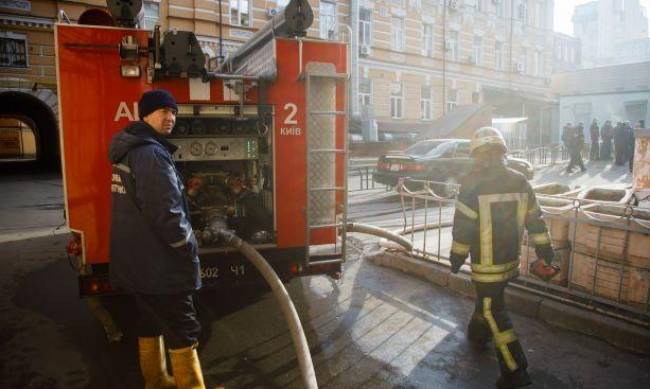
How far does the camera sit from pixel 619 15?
2837 inches

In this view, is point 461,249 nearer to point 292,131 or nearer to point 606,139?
point 292,131

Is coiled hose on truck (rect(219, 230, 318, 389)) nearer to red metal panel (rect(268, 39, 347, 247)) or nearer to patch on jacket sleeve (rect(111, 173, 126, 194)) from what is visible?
red metal panel (rect(268, 39, 347, 247))

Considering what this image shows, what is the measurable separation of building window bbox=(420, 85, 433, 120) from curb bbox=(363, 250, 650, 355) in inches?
998

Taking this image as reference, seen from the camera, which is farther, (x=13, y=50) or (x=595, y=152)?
(x=595, y=152)

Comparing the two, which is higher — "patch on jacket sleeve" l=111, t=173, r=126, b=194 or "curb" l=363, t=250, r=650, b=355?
"patch on jacket sleeve" l=111, t=173, r=126, b=194

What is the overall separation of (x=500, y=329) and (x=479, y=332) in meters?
Result: 0.69

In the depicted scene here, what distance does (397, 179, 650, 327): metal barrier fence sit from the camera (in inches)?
167

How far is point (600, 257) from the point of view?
14.9 feet

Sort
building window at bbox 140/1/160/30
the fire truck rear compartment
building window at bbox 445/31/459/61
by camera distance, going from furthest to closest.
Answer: building window at bbox 445/31/459/61 < building window at bbox 140/1/160/30 < the fire truck rear compartment

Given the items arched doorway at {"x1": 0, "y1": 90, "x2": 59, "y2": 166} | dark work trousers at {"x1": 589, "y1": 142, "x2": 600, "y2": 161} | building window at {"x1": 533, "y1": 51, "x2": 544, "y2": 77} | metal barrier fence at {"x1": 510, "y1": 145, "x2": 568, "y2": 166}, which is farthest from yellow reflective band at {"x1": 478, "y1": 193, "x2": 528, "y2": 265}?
building window at {"x1": 533, "y1": 51, "x2": 544, "y2": 77}

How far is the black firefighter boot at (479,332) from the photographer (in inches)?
158

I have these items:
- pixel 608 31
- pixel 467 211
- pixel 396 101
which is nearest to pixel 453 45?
pixel 396 101

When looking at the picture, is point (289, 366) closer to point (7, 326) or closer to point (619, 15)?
point (7, 326)

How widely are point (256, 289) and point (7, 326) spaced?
8.43 ft
